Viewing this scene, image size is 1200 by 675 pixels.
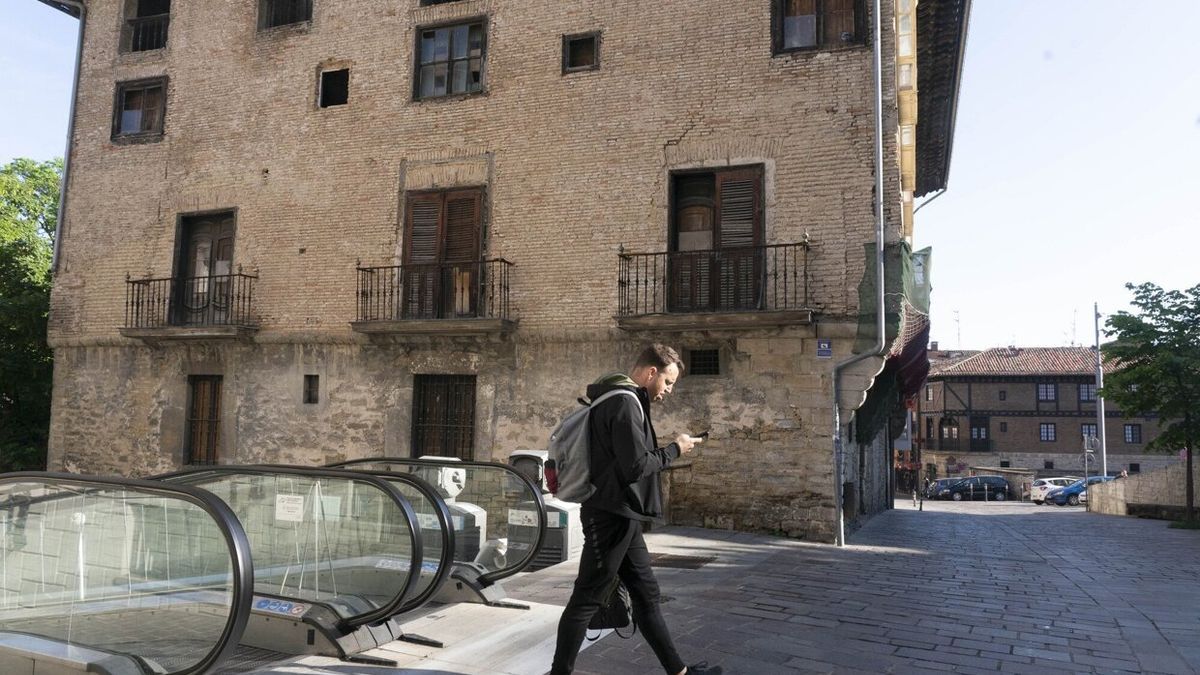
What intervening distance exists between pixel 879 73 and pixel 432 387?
28.3 feet

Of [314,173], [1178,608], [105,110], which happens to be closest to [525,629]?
[1178,608]

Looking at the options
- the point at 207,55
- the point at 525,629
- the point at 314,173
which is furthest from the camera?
the point at 207,55

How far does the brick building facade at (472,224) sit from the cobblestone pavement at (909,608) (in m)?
2.12

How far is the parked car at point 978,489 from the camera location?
4400cm

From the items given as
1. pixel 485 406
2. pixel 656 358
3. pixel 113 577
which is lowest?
pixel 113 577

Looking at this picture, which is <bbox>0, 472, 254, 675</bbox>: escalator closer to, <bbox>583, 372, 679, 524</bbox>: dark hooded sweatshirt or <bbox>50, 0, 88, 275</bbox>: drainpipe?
<bbox>583, 372, 679, 524</bbox>: dark hooded sweatshirt

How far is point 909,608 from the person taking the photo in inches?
261

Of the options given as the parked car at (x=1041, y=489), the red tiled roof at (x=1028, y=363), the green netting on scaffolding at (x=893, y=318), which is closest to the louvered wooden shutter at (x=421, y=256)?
the green netting on scaffolding at (x=893, y=318)

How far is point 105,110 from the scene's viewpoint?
17266 mm

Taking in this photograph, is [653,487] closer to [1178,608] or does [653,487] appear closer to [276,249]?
[1178,608]

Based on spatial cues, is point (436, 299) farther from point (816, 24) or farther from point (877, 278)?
point (816, 24)

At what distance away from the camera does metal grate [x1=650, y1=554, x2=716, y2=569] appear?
8.57 m

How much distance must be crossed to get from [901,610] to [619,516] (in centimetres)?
376

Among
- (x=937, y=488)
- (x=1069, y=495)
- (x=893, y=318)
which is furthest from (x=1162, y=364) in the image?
(x=937, y=488)
